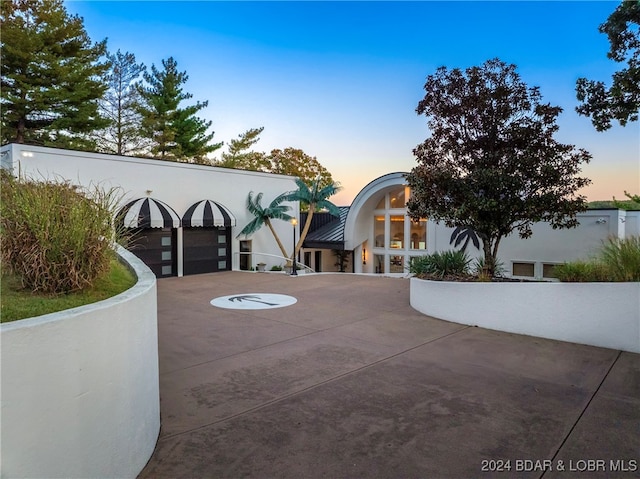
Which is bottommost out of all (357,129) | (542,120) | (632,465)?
(632,465)

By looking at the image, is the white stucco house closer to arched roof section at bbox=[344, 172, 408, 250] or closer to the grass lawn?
arched roof section at bbox=[344, 172, 408, 250]

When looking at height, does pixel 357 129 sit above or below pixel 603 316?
above

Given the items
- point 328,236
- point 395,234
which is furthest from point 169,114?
point 395,234

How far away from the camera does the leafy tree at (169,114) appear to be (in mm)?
31094

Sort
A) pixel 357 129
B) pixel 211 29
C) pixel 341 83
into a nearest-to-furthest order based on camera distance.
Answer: pixel 211 29, pixel 341 83, pixel 357 129

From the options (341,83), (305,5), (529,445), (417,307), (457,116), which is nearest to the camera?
(529,445)

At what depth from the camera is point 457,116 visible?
8969mm

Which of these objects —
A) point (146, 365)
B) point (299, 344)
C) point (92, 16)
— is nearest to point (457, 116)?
point (299, 344)

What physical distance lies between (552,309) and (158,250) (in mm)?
14634

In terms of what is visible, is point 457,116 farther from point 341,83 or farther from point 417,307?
point 341,83

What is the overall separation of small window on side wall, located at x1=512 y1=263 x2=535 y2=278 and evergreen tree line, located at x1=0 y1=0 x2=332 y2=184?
25.8 meters

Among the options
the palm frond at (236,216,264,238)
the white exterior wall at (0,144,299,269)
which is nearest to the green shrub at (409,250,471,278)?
the white exterior wall at (0,144,299,269)

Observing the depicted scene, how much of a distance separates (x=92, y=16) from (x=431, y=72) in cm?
2536

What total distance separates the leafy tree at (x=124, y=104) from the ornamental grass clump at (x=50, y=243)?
30.6 meters
